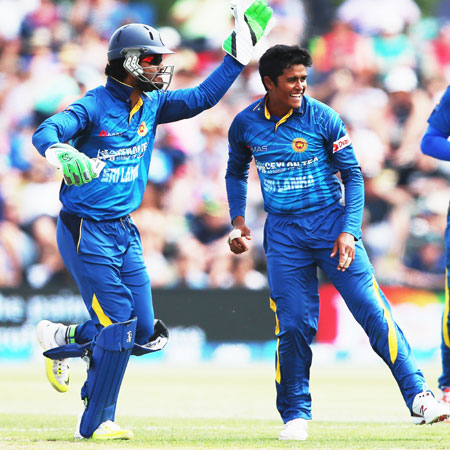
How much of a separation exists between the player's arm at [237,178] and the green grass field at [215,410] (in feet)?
4.16

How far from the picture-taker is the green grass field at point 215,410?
220 inches

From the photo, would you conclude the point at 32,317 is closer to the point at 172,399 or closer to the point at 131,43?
the point at 172,399

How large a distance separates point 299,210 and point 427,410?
1399 millimetres

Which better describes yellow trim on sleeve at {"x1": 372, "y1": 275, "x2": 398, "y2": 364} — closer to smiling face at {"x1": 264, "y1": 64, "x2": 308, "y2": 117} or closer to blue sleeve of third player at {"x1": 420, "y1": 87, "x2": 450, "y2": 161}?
smiling face at {"x1": 264, "y1": 64, "x2": 308, "y2": 117}

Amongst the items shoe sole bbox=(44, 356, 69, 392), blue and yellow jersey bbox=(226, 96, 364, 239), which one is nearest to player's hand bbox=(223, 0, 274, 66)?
blue and yellow jersey bbox=(226, 96, 364, 239)

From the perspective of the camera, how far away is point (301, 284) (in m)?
6.00

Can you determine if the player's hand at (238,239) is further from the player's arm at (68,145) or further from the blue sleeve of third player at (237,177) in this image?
the player's arm at (68,145)

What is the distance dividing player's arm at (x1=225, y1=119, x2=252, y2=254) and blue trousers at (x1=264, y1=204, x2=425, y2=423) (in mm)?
241

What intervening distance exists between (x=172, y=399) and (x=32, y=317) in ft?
16.0

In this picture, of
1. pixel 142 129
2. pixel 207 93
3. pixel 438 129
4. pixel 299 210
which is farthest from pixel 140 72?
pixel 438 129

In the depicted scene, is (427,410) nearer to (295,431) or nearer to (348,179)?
(295,431)

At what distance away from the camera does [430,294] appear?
1345cm

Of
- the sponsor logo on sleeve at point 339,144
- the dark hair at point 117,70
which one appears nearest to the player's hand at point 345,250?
the sponsor logo on sleeve at point 339,144

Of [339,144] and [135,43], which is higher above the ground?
[135,43]
